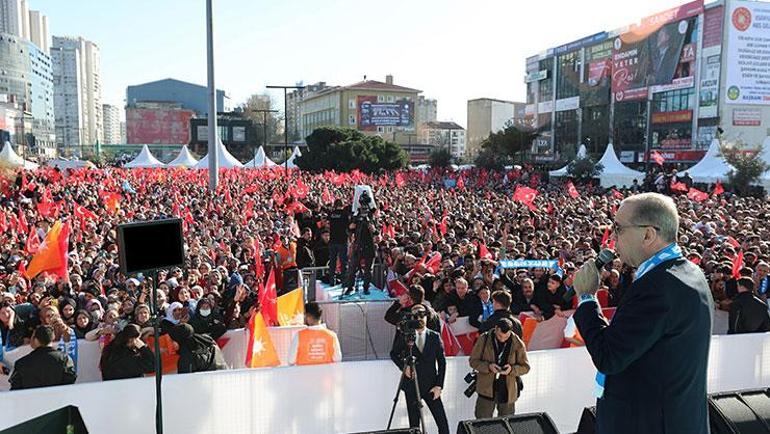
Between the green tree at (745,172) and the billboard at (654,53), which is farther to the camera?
the billboard at (654,53)

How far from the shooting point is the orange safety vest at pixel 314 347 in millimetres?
5703

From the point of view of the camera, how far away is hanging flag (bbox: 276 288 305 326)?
7.27m

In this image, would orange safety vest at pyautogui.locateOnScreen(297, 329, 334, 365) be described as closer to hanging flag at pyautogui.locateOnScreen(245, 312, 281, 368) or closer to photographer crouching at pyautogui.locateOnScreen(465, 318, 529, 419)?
hanging flag at pyautogui.locateOnScreen(245, 312, 281, 368)

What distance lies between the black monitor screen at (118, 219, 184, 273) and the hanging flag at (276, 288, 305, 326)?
112 inches

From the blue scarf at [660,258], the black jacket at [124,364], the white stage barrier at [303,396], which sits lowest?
the white stage barrier at [303,396]

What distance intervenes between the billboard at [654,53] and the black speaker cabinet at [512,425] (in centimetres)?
6043

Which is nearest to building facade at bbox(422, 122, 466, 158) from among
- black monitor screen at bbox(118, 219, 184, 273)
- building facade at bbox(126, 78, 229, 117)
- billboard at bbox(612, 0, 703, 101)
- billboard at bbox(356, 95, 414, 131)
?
billboard at bbox(356, 95, 414, 131)

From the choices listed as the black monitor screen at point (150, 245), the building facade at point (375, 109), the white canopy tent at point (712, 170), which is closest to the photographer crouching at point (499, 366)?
the black monitor screen at point (150, 245)

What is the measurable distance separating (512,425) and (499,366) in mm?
804

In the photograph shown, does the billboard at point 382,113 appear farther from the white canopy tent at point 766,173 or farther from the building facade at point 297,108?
the white canopy tent at point 766,173

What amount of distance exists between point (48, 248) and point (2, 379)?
148 inches

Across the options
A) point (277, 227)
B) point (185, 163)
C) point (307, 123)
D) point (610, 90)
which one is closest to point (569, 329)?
point (277, 227)

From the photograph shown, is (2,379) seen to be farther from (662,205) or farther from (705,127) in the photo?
(705,127)

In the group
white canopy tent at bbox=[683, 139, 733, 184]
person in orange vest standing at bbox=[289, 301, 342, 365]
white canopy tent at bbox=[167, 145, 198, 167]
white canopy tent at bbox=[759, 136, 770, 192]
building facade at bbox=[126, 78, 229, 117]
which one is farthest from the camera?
building facade at bbox=[126, 78, 229, 117]
